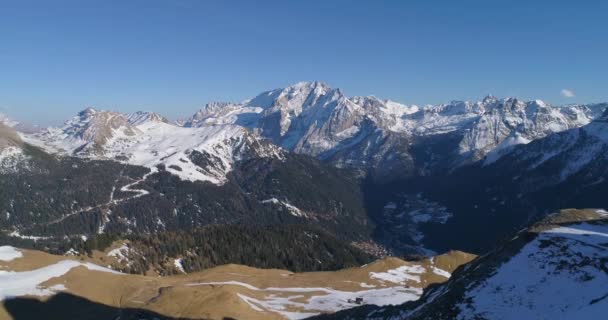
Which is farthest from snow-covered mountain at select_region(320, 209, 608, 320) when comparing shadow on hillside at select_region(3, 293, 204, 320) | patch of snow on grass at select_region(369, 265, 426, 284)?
patch of snow on grass at select_region(369, 265, 426, 284)

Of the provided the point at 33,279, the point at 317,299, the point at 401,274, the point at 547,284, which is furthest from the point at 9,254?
the point at 547,284

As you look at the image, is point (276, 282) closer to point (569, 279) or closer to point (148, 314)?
point (148, 314)

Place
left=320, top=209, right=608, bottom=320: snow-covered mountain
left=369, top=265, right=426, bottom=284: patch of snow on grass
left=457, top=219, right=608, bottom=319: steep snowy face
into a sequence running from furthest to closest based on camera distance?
left=369, top=265, right=426, bottom=284: patch of snow on grass, left=320, top=209, right=608, bottom=320: snow-covered mountain, left=457, top=219, right=608, bottom=319: steep snowy face

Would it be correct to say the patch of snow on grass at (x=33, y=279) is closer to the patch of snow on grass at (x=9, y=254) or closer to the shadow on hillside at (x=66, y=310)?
the shadow on hillside at (x=66, y=310)

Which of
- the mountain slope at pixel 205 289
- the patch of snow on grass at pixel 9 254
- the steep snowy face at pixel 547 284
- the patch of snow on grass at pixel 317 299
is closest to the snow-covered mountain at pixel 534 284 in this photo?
the steep snowy face at pixel 547 284

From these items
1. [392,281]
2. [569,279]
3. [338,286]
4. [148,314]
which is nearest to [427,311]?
[569,279]

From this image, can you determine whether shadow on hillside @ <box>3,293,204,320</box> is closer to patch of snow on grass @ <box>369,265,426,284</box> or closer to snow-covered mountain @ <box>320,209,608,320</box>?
snow-covered mountain @ <box>320,209,608,320</box>
